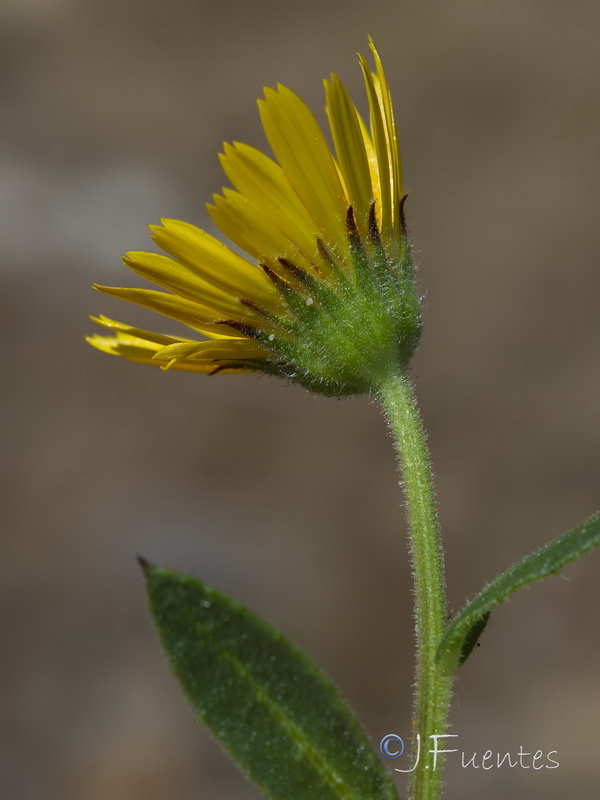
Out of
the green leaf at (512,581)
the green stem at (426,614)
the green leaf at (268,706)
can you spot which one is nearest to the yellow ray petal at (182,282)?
the green stem at (426,614)

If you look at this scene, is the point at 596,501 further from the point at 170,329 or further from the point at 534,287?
the point at 170,329

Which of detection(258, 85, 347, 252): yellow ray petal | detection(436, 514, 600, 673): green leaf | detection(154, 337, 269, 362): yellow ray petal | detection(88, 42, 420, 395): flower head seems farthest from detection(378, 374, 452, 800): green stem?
detection(258, 85, 347, 252): yellow ray petal

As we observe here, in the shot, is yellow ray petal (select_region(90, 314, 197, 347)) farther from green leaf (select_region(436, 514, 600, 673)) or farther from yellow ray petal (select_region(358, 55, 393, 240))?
green leaf (select_region(436, 514, 600, 673))

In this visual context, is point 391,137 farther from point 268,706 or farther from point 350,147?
point 268,706

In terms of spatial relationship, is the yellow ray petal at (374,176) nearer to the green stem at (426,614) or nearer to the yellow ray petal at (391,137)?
the yellow ray petal at (391,137)

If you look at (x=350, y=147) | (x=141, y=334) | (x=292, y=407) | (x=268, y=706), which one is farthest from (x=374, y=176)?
(x=292, y=407)
